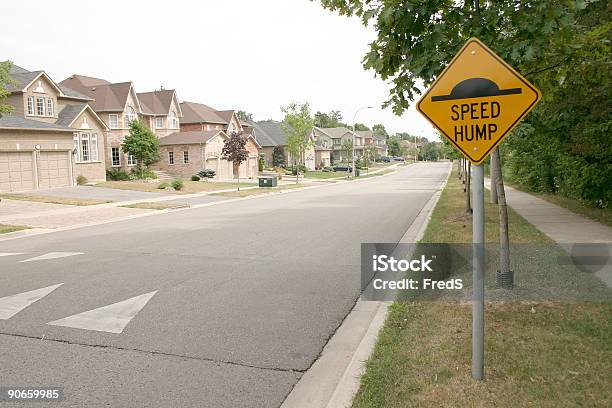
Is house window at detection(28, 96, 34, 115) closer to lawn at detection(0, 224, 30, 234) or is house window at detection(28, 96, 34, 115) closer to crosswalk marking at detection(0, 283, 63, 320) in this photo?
lawn at detection(0, 224, 30, 234)

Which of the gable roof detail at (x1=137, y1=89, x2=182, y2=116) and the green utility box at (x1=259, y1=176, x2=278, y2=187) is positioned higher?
the gable roof detail at (x1=137, y1=89, x2=182, y2=116)

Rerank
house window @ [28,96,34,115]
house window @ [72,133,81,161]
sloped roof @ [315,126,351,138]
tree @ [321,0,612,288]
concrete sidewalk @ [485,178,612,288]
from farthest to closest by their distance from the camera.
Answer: sloped roof @ [315,126,351,138]
house window @ [72,133,81,161]
house window @ [28,96,34,115]
concrete sidewalk @ [485,178,612,288]
tree @ [321,0,612,288]

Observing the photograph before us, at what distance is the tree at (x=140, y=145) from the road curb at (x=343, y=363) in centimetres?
3539

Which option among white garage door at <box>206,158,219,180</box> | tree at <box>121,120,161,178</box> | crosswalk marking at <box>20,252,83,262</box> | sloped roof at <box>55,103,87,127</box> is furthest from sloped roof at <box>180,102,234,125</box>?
crosswalk marking at <box>20,252,83,262</box>

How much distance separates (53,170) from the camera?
31.4m

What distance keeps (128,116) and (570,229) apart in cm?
3798

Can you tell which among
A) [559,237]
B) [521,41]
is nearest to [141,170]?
[559,237]

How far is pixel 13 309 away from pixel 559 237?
1023 centimetres

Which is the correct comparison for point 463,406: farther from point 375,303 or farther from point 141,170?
point 141,170

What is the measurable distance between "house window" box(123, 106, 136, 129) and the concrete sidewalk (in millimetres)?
33129

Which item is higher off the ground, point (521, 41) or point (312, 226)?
point (521, 41)

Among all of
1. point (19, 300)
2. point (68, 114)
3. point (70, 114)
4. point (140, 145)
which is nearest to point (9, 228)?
point (19, 300)

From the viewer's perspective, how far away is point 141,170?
4138 centimetres

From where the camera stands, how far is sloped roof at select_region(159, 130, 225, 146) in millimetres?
46372
